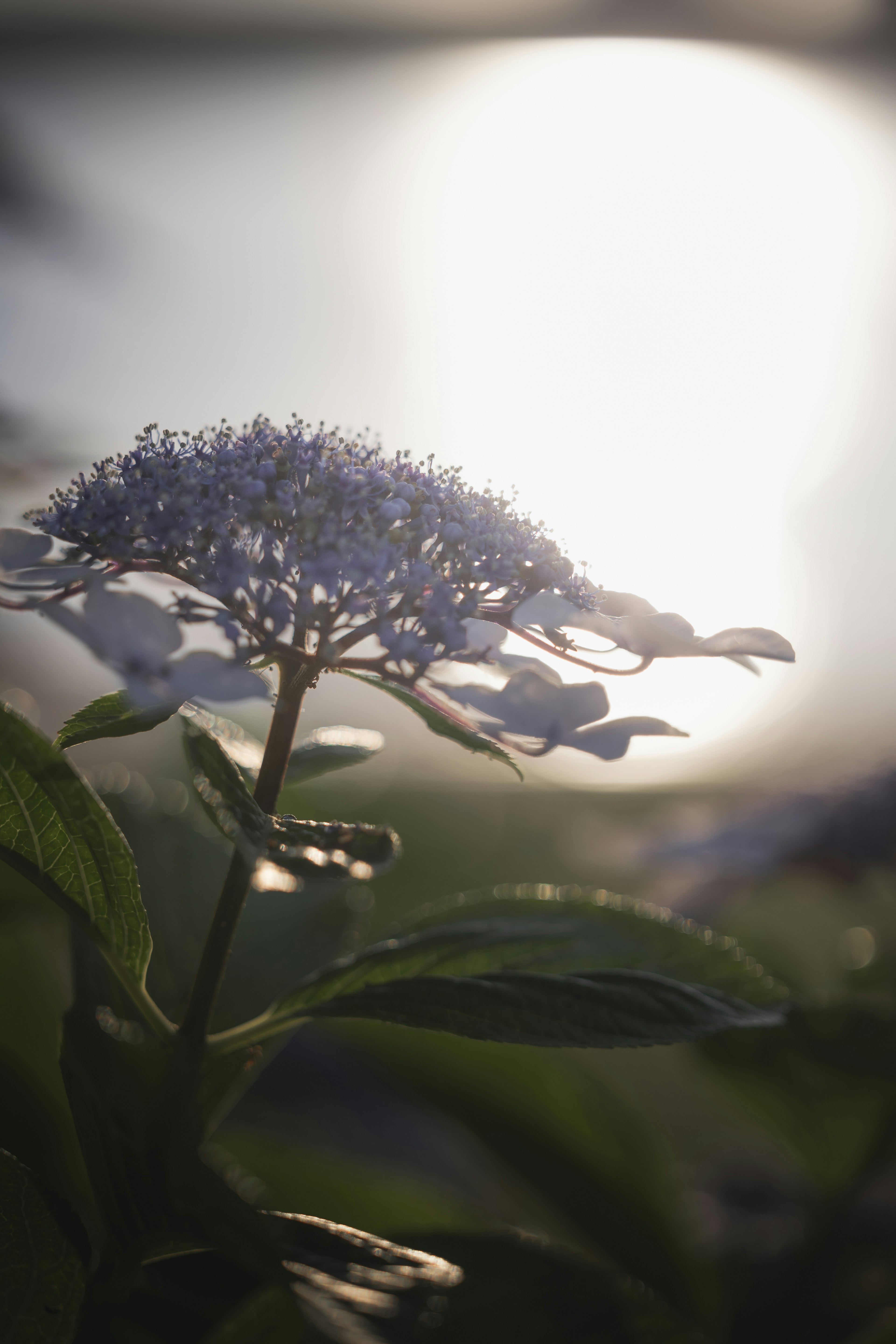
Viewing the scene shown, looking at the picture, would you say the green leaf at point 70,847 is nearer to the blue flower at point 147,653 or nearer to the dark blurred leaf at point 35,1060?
the blue flower at point 147,653

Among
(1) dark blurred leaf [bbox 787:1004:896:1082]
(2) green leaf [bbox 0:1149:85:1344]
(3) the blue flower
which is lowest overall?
(1) dark blurred leaf [bbox 787:1004:896:1082]

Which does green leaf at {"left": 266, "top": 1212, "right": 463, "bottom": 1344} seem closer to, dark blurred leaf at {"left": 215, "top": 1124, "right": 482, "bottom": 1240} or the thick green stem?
the thick green stem

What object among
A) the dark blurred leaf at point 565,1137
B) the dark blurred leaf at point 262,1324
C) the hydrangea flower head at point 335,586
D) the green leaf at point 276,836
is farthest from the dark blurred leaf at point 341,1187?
the hydrangea flower head at point 335,586

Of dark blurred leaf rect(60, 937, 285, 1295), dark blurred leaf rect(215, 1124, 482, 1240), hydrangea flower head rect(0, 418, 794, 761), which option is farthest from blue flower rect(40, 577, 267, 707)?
dark blurred leaf rect(215, 1124, 482, 1240)

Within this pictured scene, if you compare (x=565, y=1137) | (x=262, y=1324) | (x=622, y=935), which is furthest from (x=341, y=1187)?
(x=622, y=935)

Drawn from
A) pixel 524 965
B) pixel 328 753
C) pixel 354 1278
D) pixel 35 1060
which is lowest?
pixel 35 1060

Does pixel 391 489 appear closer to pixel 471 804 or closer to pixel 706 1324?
pixel 706 1324

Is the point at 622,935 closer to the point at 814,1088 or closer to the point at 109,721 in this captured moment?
the point at 109,721
